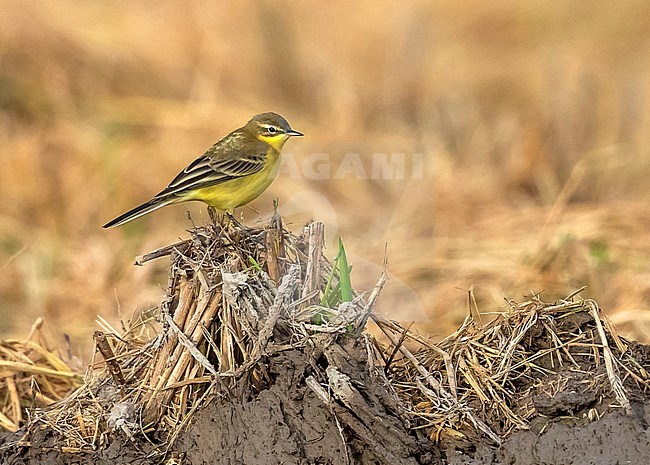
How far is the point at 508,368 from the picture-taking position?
401 cm

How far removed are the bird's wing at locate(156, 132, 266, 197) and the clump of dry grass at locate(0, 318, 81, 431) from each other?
1.02 meters

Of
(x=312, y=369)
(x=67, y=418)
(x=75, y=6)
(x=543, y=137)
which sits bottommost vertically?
(x=543, y=137)

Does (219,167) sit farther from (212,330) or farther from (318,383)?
(318,383)

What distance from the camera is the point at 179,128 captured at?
1257 cm

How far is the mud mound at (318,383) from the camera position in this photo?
3.73 m

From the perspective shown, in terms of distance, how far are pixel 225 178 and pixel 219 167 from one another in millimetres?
95

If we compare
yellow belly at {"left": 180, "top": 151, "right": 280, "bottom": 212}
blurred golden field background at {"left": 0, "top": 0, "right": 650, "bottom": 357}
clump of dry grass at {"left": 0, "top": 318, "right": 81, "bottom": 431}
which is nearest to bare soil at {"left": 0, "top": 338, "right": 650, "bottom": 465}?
clump of dry grass at {"left": 0, "top": 318, "right": 81, "bottom": 431}

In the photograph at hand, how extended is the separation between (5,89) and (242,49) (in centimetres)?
288

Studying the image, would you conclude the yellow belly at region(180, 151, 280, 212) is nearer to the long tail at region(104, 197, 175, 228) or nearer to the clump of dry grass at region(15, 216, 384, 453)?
the long tail at region(104, 197, 175, 228)

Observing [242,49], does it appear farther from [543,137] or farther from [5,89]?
[543,137]

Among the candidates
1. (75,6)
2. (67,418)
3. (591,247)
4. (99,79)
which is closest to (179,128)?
(99,79)

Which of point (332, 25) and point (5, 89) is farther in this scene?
point (332, 25)

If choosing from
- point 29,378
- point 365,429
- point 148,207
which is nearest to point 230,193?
point 148,207

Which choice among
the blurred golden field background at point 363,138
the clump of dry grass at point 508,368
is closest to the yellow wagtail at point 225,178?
the blurred golden field background at point 363,138
